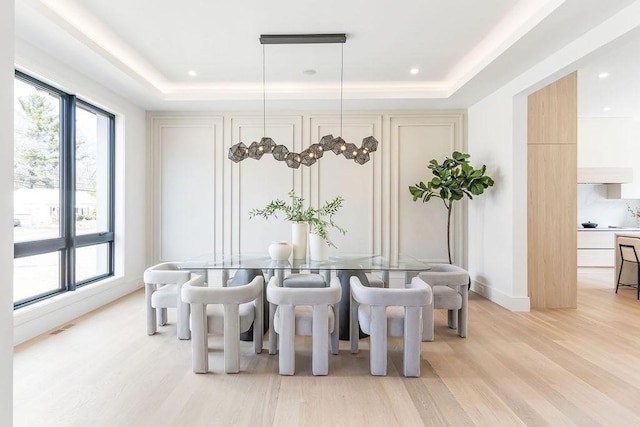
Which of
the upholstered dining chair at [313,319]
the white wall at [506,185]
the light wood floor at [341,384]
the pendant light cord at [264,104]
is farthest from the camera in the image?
the pendant light cord at [264,104]

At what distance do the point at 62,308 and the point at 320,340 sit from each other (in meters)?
3.01

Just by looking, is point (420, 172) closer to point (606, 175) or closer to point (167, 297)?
point (167, 297)

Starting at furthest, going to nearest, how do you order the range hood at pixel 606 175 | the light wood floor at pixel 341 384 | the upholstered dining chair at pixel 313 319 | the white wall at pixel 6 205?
the range hood at pixel 606 175 < the upholstered dining chair at pixel 313 319 < the light wood floor at pixel 341 384 < the white wall at pixel 6 205

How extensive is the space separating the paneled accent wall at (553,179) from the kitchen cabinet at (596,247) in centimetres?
331

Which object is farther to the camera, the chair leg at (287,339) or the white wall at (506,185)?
the white wall at (506,185)

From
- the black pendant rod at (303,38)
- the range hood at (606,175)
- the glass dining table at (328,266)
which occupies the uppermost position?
the black pendant rod at (303,38)

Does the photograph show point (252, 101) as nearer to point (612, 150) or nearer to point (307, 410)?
Answer: point (307, 410)

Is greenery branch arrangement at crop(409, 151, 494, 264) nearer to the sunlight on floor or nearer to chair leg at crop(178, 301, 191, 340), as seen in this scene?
the sunlight on floor

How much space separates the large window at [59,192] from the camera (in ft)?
11.2

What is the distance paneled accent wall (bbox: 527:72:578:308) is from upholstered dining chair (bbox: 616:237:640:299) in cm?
158

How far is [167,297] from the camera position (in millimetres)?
3387

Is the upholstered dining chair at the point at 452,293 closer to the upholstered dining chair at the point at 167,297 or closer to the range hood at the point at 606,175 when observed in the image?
the upholstered dining chair at the point at 167,297

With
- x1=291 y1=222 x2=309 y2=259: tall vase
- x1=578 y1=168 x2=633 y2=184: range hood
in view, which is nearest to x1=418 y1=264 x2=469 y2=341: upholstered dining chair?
x1=291 y1=222 x2=309 y2=259: tall vase

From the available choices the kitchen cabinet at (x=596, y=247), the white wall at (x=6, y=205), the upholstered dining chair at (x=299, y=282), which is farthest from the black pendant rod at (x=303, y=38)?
the kitchen cabinet at (x=596, y=247)
